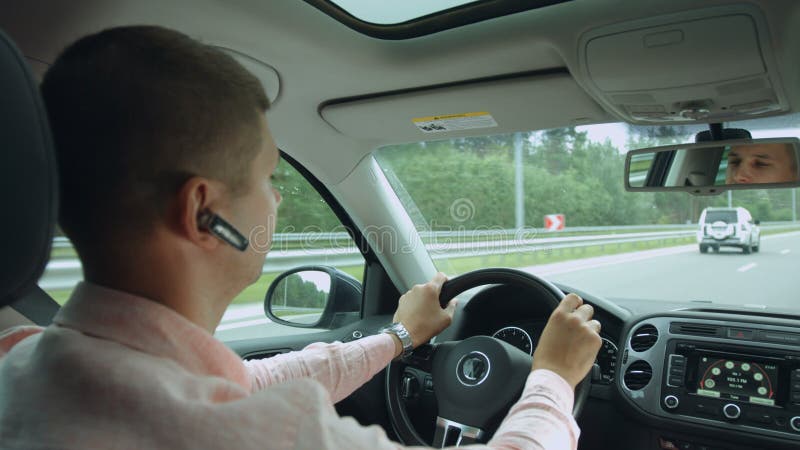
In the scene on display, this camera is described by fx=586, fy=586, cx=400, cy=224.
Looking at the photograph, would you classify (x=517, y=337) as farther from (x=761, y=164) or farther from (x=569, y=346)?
(x=761, y=164)

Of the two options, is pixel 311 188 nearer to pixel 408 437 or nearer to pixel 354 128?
pixel 354 128

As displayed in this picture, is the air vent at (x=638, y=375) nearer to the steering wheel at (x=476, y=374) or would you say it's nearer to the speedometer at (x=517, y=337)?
the speedometer at (x=517, y=337)

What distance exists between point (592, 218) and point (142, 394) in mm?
2869

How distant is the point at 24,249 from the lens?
1027mm

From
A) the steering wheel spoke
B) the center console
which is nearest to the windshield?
the center console

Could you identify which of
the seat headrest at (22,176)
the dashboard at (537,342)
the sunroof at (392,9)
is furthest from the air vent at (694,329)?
the seat headrest at (22,176)

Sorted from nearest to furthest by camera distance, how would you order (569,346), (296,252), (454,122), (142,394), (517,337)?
1. (142,394)
2. (569,346)
3. (517,337)
4. (454,122)
5. (296,252)

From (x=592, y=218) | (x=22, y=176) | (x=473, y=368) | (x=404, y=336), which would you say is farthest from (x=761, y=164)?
(x=22, y=176)

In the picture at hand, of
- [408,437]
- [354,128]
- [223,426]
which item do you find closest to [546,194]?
[354,128]

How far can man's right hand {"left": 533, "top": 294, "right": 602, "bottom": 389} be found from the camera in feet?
5.33

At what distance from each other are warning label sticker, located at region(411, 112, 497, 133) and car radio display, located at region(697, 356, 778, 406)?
4.79ft

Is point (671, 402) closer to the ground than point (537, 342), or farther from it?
closer to the ground

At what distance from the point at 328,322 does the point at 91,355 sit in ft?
8.73

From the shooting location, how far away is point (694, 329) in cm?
255
